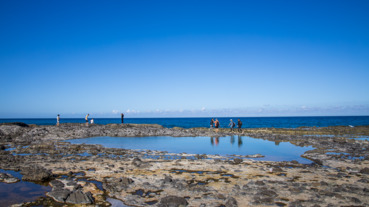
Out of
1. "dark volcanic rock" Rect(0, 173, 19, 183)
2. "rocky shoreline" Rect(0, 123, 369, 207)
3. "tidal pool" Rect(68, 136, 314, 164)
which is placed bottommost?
"tidal pool" Rect(68, 136, 314, 164)

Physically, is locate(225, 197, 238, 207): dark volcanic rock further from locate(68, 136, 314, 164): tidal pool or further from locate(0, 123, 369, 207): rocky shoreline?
locate(68, 136, 314, 164): tidal pool

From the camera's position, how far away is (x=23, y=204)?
9.25 meters

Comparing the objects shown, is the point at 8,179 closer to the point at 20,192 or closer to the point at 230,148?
the point at 20,192

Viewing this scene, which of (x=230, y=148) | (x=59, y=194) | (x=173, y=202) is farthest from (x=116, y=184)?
(x=230, y=148)

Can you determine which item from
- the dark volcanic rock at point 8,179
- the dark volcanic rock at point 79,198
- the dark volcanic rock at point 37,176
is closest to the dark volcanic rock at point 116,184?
the dark volcanic rock at point 79,198

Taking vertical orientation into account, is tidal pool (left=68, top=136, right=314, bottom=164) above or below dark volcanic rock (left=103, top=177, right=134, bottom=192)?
below

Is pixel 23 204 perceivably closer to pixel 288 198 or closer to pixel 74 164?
pixel 74 164

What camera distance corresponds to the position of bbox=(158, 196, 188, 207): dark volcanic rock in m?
9.29

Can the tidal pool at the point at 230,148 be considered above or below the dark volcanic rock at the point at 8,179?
below

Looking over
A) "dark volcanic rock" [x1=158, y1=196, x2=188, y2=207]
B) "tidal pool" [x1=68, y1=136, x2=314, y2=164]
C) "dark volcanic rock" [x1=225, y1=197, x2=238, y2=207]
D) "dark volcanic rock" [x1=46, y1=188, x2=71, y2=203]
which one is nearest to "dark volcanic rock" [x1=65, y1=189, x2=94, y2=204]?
"dark volcanic rock" [x1=46, y1=188, x2=71, y2=203]

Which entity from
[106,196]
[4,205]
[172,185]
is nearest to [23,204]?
[4,205]

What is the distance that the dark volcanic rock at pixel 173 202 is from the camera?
929cm

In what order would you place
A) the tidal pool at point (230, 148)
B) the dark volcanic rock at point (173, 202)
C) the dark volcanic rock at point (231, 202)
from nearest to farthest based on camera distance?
the dark volcanic rock at point (231, 202) < the dark volcanic rock at point (173, 202) < the tidal pool at point (230, 148)

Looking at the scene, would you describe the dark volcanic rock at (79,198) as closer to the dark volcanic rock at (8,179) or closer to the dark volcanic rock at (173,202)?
the dark volcanic rock at (173,202)
